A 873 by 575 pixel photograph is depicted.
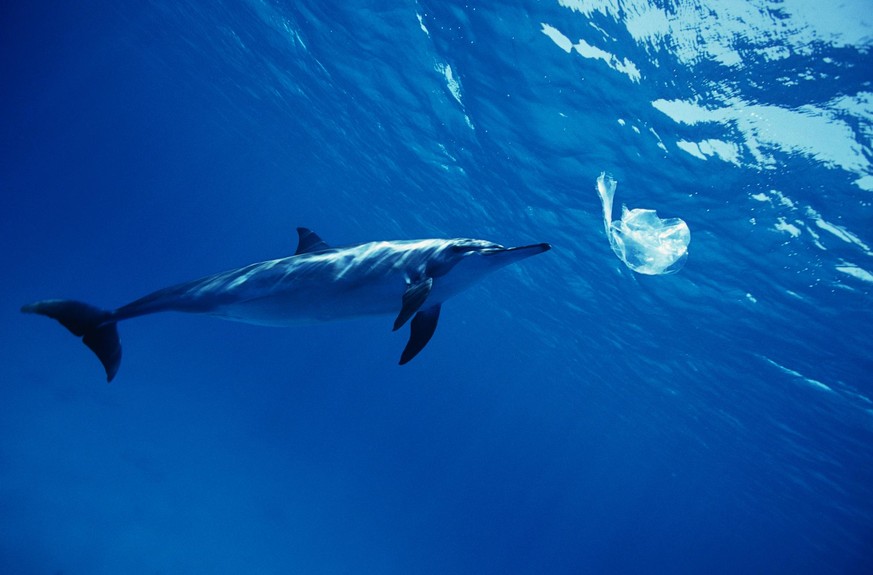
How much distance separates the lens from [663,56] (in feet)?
27.7

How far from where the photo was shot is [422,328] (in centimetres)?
399

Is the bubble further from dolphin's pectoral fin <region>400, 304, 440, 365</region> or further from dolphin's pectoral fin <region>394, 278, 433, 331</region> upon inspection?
dolphin's pectoral fin <region>394, 278, 433, 331</region>

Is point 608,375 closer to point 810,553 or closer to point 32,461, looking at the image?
point 810,553

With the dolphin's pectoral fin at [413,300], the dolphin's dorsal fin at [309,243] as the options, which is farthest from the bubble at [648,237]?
the dolphin's pectoral fin at [413,300]

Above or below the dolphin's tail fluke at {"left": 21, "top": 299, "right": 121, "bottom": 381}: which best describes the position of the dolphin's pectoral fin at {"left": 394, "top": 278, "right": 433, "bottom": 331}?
below

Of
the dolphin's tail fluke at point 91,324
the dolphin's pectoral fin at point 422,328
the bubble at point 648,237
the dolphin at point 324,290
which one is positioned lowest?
the bubble at point 648,237

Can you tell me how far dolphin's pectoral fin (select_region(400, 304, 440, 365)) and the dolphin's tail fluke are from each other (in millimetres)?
2900

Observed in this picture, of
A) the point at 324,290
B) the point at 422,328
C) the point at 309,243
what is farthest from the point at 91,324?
the point at 422,328

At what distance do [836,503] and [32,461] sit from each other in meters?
44.5

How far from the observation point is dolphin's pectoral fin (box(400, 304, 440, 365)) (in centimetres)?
377

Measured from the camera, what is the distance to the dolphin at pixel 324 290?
381 centimetres

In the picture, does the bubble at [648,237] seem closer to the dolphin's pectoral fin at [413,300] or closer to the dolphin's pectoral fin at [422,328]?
the dolphin's pectoral fin at [422,328]

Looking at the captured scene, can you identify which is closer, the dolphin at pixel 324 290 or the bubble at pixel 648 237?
the dolphin at pixel 324 290

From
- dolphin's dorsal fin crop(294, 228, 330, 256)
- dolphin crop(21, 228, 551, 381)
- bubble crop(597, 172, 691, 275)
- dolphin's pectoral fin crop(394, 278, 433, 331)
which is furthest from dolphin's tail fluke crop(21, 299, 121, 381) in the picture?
bubble crop(597, 172, 691, 275)
